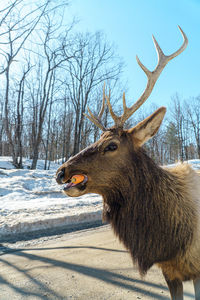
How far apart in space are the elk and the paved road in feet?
2.02

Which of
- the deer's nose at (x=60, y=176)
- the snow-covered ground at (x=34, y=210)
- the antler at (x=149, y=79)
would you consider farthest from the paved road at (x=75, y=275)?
the antler at (x=149, y=79)

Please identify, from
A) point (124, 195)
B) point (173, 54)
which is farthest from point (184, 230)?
point (173, 54)

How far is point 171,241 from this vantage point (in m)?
1.95

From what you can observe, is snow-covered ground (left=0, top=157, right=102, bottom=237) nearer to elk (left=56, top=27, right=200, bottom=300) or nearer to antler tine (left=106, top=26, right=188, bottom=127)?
elk (left=56, top=27, right=200, bottom=300)

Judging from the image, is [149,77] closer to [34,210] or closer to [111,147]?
[111,147]

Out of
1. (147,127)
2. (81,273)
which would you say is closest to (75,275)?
(81,273)

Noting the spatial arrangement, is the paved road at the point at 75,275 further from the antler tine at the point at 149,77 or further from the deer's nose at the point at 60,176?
the antler tine at the point at 149,77

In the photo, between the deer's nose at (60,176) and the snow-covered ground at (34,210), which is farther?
the snow-covered ground at (34,210)

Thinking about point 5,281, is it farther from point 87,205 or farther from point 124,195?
point 87,205

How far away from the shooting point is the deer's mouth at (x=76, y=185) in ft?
6.54

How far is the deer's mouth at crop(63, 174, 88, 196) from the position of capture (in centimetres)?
199

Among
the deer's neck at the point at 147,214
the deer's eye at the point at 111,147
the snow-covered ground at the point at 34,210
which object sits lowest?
the snow-covered ground at the point at 34,210

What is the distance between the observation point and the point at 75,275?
2760mm

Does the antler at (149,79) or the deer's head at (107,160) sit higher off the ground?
the antler at (149,79)
